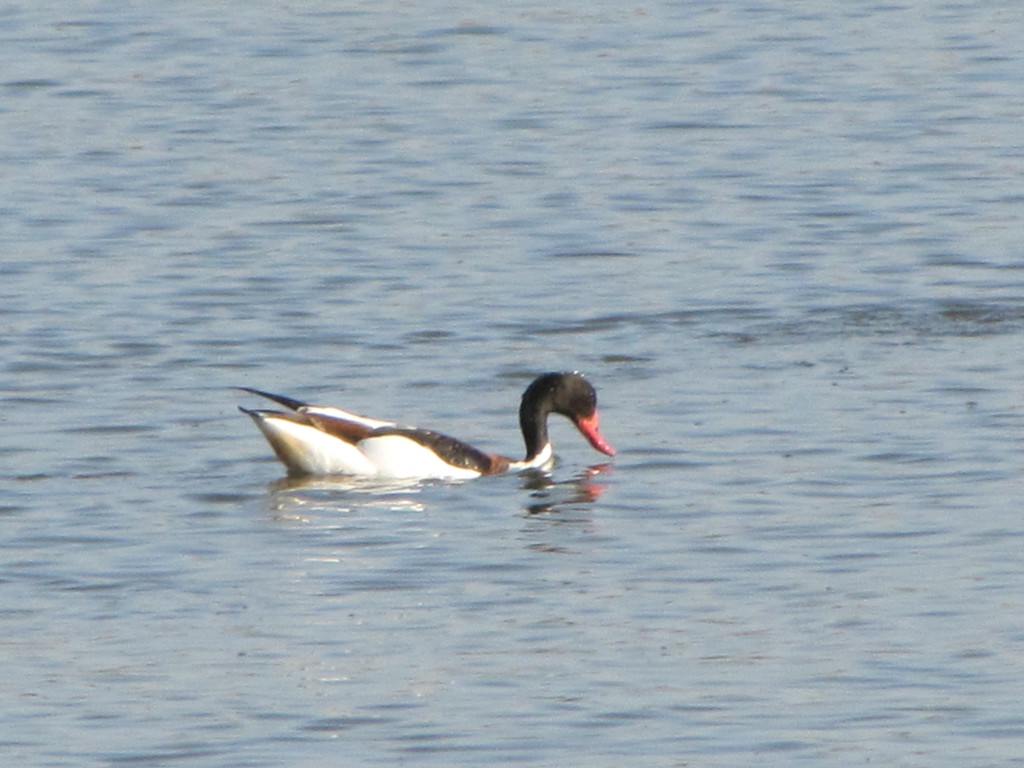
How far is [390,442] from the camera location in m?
13.8

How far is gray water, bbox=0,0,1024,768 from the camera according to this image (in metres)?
9.50

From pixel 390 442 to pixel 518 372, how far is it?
2358mm

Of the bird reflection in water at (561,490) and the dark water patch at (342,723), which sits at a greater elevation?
the dark water patch at (342,723)

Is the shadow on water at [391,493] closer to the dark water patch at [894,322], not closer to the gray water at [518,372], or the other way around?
the gray water at [518,372]

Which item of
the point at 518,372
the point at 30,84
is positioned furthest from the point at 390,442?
the point at 30,84

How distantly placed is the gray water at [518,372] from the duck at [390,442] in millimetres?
148

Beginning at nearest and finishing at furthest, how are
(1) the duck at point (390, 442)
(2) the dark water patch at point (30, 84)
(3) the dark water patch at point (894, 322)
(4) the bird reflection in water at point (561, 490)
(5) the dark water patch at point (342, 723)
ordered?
(5) the dark water patch at point (342, 723), (4) the bird reflection in water at point (561, 490), (1) the duck at point (390, 442), (3) the dark water patch at point (894, 322), (2) the dark water patch at point (30, 84)

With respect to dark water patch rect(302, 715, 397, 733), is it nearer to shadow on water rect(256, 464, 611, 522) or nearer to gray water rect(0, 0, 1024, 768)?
gray water rect(0, 0, 1024, 768)

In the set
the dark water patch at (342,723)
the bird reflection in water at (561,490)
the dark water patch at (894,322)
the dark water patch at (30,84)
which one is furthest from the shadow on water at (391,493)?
the dark water patch at (30,84)

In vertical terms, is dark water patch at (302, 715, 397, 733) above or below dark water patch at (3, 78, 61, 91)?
below

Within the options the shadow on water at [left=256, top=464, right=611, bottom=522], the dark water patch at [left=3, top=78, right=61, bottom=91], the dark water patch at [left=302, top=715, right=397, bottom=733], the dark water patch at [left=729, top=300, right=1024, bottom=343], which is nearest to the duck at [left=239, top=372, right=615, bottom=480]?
the shadow on water at [left=256, top=464, right=611, bottom=522]

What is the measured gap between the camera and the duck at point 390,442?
13.7 meters

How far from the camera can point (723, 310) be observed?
17266 millimetres

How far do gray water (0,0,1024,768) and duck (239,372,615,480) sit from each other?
0.15 meters
